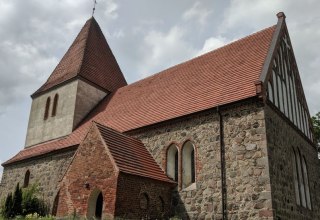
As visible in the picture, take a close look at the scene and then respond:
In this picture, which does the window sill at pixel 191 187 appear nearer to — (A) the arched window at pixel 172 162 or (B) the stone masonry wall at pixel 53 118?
Result: (A) the arched window at pixel 172 162

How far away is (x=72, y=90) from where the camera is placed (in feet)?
67.7

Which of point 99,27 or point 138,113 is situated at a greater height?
point 99,27

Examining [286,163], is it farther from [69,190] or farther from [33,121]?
[33,121]

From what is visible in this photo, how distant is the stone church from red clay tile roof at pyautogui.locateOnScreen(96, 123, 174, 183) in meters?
0.06

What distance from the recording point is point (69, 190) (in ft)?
39.8

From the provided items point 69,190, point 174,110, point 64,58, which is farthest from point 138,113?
point 64,58

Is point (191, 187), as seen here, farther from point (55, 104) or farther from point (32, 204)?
point (55, 104)

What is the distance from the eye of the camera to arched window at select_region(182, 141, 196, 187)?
1280 cm

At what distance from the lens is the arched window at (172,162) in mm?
13250

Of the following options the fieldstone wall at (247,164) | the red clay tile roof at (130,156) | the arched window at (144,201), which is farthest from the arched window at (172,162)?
the fieldstone wall at (247,164)

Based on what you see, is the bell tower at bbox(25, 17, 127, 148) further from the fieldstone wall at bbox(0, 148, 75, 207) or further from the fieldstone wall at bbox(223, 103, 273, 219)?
the fieldstone wall at bbox(223, 103, 273, 219)

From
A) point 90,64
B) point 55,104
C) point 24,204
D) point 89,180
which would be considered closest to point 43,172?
point 24,204

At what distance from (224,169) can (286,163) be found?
2.42 metres

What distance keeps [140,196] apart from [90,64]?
13.1 meters
